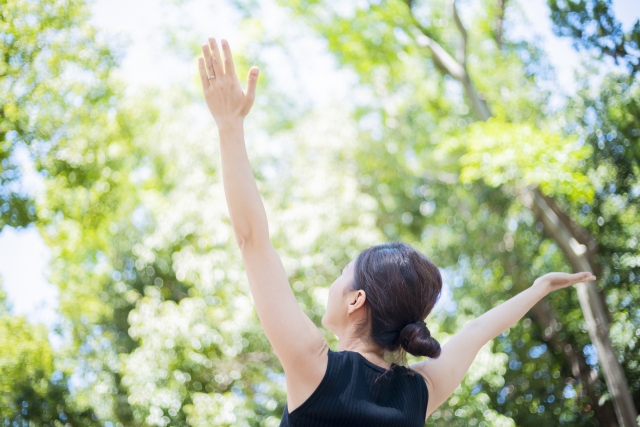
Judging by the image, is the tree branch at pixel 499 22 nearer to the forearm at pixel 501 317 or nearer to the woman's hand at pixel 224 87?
the forearm at pixel 501 317

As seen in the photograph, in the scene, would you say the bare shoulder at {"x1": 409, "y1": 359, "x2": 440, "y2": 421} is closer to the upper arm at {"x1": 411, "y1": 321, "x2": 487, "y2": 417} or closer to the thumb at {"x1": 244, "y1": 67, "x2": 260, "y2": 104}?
the upper arm at {"x1": 411, "y1": 321, "x2": 487, "y2": 417}

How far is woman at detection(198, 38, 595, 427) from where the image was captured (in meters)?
0.92

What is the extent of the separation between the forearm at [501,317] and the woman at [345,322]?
0.02 m

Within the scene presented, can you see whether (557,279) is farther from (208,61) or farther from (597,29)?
(597,29)

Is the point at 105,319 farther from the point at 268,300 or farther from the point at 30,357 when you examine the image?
the point at 268,300

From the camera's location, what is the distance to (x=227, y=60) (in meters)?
1.00

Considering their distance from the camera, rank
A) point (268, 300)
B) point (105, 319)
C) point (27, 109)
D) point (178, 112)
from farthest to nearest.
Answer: point (178, 112)
point (105, 319)
point (27, 109)
point (268, 300)

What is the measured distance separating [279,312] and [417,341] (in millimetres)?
294

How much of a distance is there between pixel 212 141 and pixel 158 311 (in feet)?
6.77

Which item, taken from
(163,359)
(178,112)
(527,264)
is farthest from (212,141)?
(527,264)

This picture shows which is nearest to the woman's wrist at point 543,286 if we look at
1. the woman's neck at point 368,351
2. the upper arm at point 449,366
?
the upper arm at point 449,366

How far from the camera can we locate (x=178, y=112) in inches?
305

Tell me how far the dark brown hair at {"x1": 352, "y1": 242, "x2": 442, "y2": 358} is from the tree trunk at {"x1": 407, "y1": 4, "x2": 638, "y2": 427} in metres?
3.91

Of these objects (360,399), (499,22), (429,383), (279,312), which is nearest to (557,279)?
Result: (429,383)
